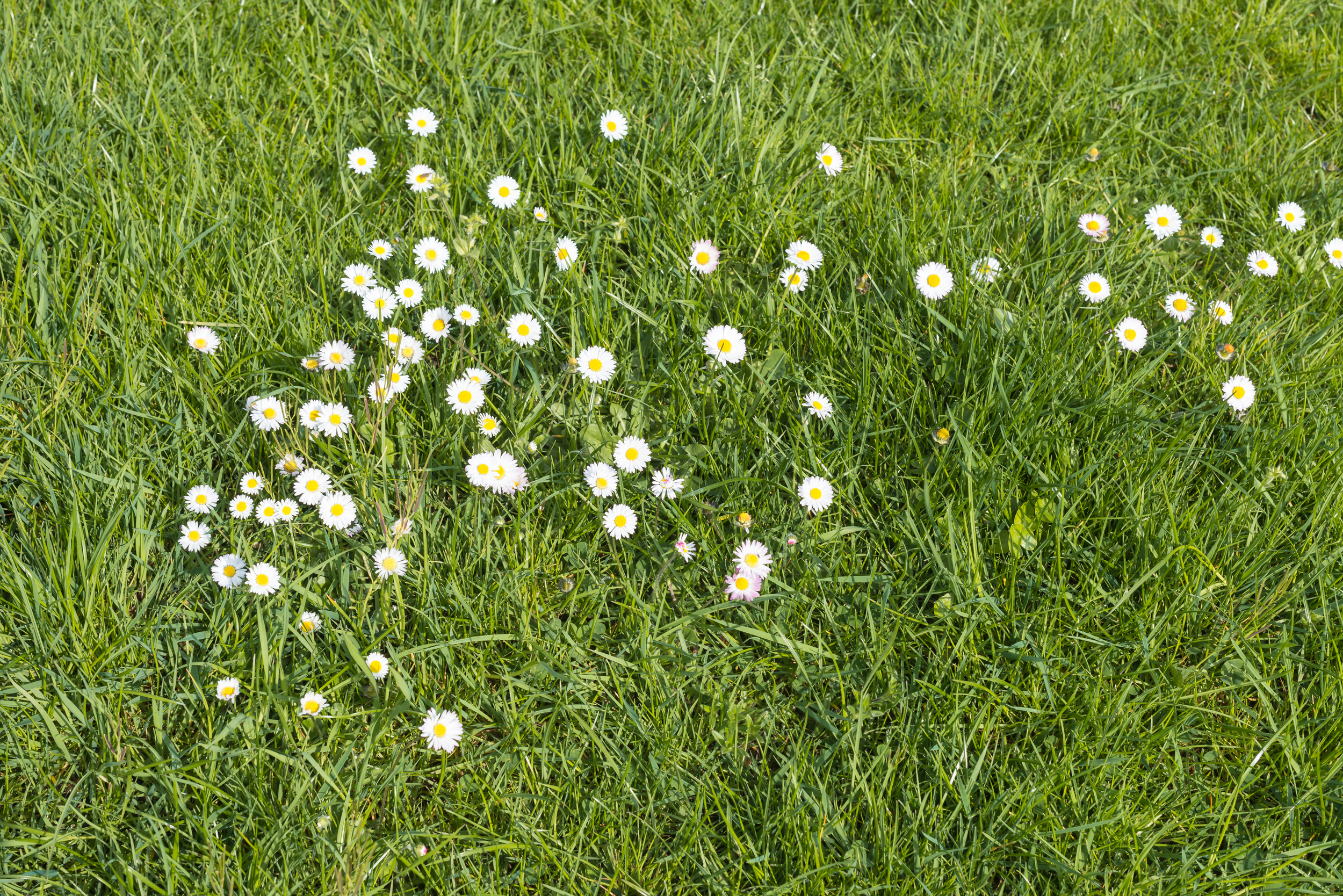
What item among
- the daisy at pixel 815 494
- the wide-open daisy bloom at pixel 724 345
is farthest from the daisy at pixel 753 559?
the wide-open daisy bloom at pixel 724 345

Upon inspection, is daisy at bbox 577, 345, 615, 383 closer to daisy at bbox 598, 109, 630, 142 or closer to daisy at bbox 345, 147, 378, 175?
daisy at bbox 598, 109, 630, 142

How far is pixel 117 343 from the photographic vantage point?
7.51 feet

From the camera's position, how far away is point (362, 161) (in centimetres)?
267

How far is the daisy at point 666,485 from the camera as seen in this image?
2158mm

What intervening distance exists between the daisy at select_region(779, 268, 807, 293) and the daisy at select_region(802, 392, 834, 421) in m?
0.32

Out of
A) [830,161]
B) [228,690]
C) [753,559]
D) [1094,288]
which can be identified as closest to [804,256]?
[830,161]

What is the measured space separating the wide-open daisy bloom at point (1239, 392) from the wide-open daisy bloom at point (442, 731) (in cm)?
180

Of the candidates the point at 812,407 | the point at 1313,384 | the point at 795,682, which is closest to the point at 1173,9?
the point at 1313,384

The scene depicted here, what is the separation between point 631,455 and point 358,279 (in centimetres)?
78

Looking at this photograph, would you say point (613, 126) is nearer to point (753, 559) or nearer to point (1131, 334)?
point (753, 559)

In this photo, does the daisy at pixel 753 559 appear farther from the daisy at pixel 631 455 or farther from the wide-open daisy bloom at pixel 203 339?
the wide-open daisy bloom at pixel 203 339

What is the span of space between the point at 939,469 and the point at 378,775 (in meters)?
1.24

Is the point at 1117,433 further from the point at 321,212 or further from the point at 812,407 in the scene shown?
the point at 321,212

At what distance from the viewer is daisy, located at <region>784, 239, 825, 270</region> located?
2.52 m
